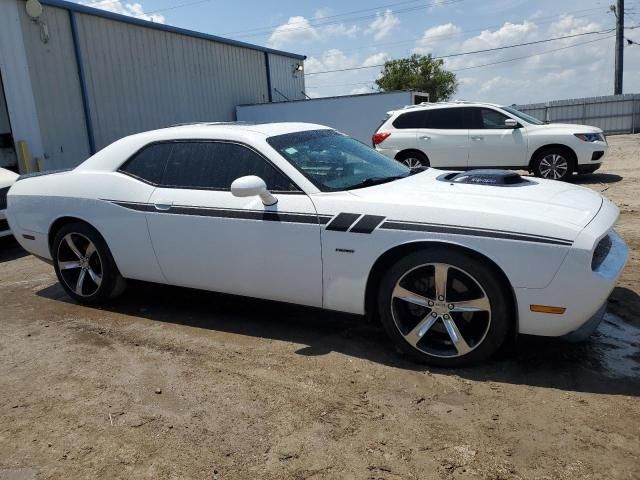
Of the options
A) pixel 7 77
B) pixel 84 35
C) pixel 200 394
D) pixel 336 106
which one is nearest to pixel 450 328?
pixel 200 394

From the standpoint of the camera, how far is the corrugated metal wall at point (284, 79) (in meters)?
21.6

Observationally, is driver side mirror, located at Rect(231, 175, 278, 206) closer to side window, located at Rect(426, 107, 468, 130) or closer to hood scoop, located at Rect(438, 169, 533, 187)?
hood scoop, located at Rect(438, 169, 533, 187)

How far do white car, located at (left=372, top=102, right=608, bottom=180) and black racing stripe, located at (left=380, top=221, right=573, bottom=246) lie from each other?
7936 millimetres

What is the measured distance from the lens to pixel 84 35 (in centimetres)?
1292

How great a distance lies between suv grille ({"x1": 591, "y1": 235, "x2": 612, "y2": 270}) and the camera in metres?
2.96

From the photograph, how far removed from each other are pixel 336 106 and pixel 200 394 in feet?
48.2

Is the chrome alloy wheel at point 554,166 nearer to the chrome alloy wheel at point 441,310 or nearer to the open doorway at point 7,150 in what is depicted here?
the chrome alloy wheel at point 441,310

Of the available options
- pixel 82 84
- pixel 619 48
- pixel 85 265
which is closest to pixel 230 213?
pixel 85 265

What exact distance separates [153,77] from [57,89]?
11.2 ft

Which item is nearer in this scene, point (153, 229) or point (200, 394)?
point (200, 394)

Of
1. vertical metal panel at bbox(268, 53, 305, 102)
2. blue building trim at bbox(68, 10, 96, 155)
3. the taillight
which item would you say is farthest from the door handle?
vertical metal panel at bbox(268, 53, 305, 102)

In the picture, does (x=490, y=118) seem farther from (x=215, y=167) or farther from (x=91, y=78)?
(x=91, y=78)

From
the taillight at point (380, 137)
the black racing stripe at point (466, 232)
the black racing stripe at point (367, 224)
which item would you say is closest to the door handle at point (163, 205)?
the black racing stripe at point (367, 224)

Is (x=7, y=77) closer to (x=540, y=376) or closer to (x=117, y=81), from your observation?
(x=117, y=81)
